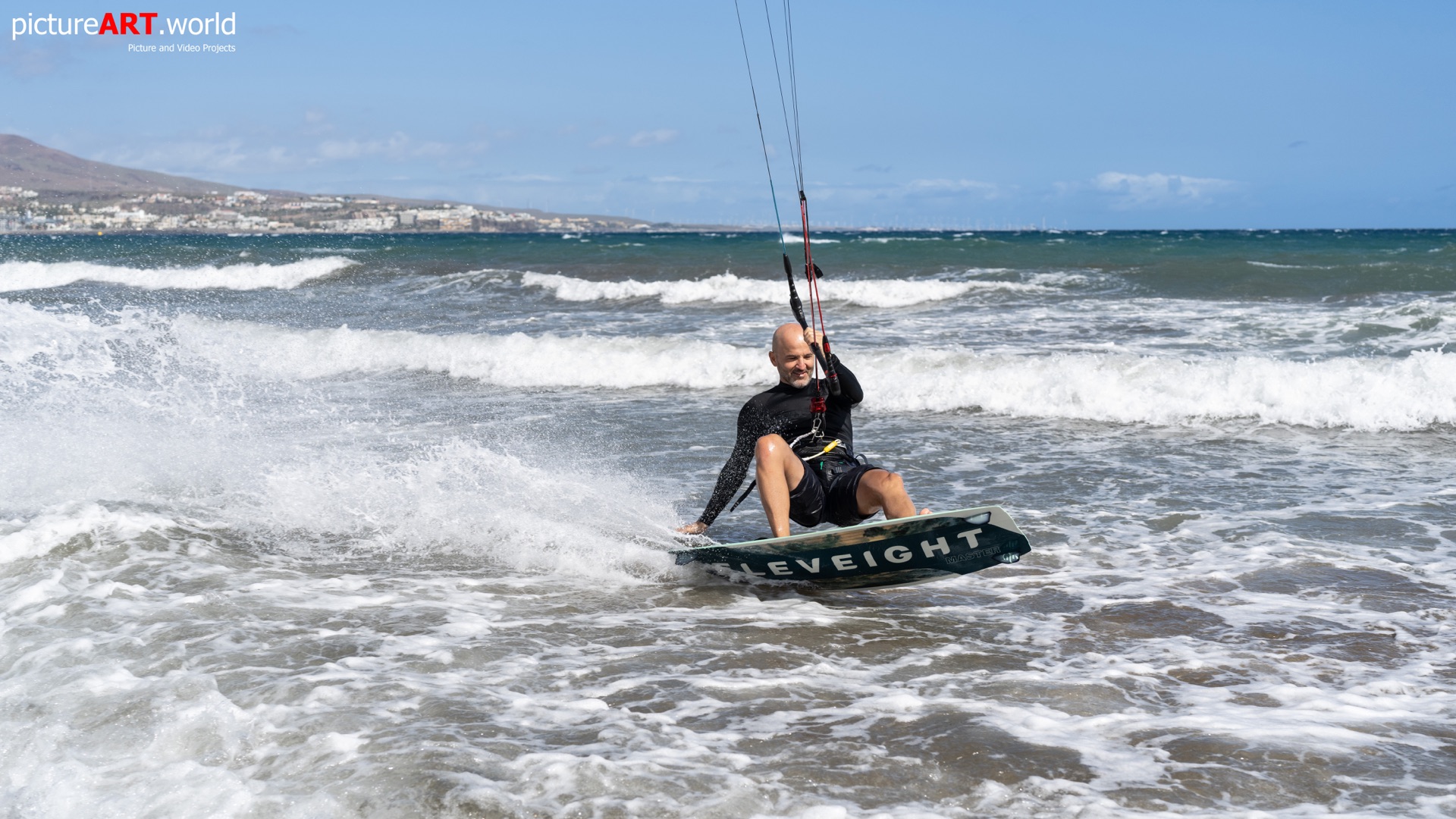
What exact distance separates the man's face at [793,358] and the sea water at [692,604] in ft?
3.84

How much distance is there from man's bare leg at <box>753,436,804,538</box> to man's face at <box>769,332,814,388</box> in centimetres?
38

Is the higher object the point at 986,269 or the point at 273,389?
the point at 986,269

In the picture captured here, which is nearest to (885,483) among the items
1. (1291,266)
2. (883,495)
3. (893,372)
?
(883,495)

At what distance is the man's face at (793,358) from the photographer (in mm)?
5980

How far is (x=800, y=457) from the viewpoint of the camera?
6.11 m

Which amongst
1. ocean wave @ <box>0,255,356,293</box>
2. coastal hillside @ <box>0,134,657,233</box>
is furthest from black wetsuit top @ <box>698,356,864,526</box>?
coastal hillside @ <box>0,134,657,233</box>

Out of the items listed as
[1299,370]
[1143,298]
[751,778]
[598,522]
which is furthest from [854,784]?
[1143,298]

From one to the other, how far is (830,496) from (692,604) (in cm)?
96

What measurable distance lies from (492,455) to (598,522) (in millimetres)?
2137

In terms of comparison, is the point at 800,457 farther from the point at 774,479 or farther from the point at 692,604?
the point at 692,604

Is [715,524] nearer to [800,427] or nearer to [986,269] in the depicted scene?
[800,427]

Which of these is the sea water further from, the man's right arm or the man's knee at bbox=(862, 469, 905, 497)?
the man's knee at bbox=(862, 469, 905, 497)

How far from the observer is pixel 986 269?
32.3 meters

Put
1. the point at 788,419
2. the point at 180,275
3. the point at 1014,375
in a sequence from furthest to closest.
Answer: the point at 180,275 < the point at 1014,375 < the point at 788,419
